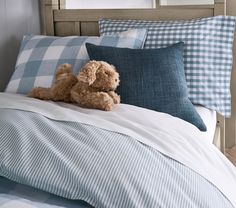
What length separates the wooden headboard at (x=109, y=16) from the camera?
2.19 meters

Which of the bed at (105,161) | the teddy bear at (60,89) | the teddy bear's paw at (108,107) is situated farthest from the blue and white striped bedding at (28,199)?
the teddy bear at (60,89)

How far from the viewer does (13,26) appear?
2461 millimetres

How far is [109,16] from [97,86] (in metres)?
0.73

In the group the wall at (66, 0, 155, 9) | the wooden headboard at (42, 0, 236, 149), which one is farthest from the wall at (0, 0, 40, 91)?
the wall at (66, 0, 155, 9)

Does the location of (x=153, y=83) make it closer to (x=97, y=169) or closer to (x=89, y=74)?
(x=89, y=74)

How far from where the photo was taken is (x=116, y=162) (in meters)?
1.11

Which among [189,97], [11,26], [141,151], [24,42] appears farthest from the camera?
[11,26]

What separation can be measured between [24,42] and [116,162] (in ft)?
4.26

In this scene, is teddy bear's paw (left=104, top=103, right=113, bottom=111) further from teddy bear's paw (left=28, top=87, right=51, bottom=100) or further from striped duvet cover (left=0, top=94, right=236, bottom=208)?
teddy bear's paw (left=28, top=87, right=51, bottom=100)

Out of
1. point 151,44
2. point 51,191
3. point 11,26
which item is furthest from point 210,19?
point 51,191

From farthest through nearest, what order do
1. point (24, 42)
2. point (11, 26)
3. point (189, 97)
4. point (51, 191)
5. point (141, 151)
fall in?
point (11, 26)
point (24, 42)
point (189, 97)
point (141, 151)
point (51, 191)

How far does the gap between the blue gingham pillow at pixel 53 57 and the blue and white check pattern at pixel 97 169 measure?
0.74 meters

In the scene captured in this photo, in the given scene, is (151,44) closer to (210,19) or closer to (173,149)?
(210,19)

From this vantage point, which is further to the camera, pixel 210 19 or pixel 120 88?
pixel 210 19
